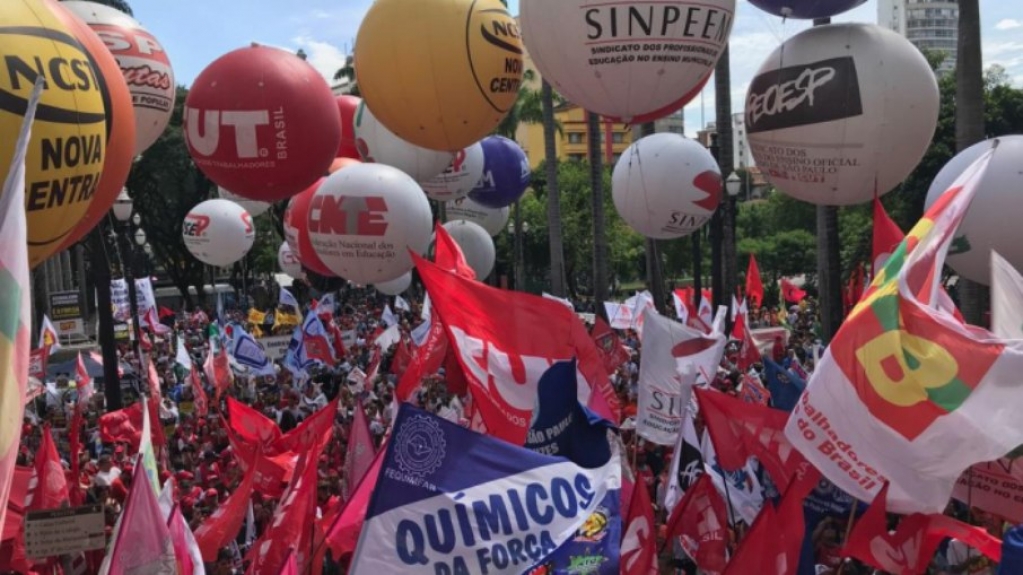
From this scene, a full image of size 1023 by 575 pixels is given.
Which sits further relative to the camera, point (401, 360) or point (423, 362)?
point (401, 360)

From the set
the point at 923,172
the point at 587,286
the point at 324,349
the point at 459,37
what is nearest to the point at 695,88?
the point at 459,37

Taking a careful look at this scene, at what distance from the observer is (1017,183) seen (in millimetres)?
9383

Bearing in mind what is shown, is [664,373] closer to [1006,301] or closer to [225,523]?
[1006,301]

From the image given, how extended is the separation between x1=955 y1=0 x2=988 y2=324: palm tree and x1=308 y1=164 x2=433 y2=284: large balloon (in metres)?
7.04

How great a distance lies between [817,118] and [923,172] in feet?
98.6

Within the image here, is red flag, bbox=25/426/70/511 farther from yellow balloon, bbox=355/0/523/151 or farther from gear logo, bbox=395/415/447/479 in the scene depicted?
gear logo, bbox=395/415/447/479

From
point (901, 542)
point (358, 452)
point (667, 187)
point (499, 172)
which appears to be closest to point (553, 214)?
point (499, 172)

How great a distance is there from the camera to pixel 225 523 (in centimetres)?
878

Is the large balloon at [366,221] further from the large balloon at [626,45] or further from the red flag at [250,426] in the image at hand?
the large balloon at [626,45]

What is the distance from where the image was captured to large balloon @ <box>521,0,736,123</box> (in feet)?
29.3

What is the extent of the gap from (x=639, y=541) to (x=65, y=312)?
23.7 meters

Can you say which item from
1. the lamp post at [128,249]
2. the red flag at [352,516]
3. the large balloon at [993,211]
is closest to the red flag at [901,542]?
the red flag at [352,516]

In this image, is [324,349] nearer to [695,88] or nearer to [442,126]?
[442,126]

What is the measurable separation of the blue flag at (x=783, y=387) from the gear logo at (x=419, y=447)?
13.8 ft
